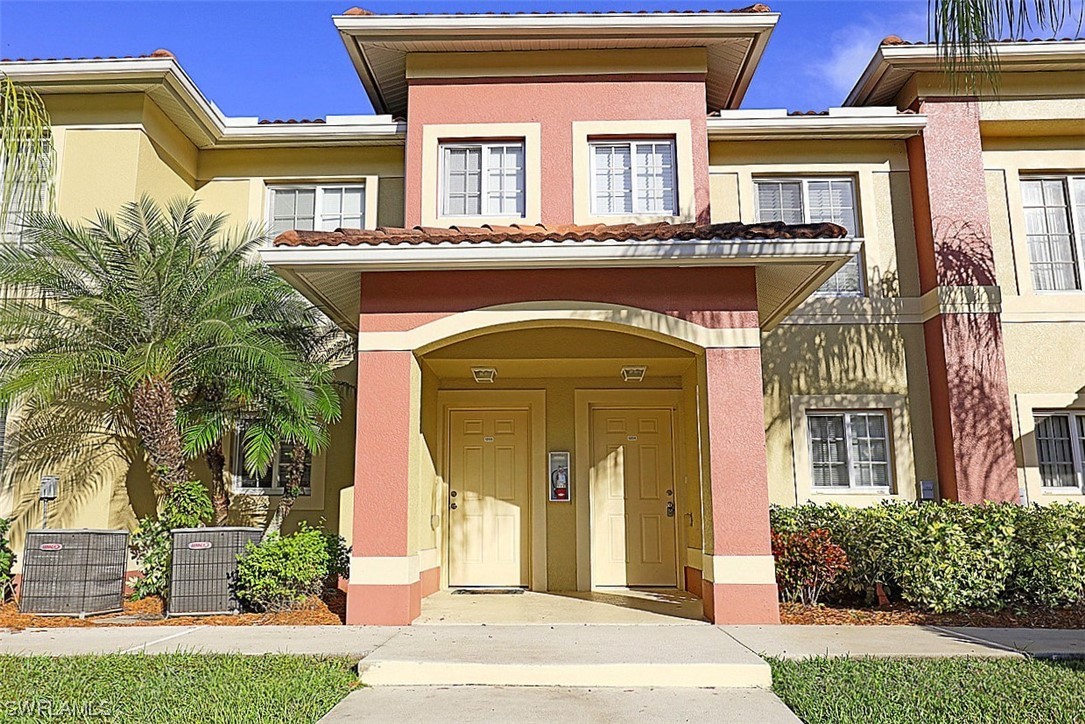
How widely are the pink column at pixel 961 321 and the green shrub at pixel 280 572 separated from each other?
846cm

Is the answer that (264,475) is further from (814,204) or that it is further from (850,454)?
(814,204)

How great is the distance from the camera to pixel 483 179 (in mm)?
11836

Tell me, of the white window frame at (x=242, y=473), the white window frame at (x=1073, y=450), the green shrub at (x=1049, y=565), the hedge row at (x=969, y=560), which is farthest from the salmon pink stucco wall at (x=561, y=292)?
the white window frame at (x=1073, y=450)

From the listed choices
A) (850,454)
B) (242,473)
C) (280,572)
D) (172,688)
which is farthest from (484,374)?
(172,688)

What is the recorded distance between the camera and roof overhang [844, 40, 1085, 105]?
12445 millimetres

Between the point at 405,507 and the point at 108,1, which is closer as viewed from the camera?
the point at 405,507

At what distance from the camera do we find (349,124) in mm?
12664

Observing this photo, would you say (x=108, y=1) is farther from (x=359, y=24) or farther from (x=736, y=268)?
(x=736, y=268)

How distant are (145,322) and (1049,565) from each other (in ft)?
34.1

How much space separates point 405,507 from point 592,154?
5750mm

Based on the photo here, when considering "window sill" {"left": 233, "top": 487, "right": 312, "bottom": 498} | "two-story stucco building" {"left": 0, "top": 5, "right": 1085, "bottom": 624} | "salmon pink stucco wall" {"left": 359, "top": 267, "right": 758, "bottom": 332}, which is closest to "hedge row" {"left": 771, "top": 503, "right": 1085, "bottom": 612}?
"two-story stucco building" {"left": 0, "top": 5, "right": 1085, "bottom": 624}

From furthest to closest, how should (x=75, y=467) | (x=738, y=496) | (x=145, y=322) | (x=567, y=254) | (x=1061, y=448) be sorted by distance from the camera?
(x=1061, y=448) → (x=75, y=467) → (x=145, y=322) → (x=567, y=254) → (x=738, y=496)

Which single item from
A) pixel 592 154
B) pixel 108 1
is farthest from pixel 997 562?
pixel 108 1

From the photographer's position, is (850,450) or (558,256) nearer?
(558,256)
